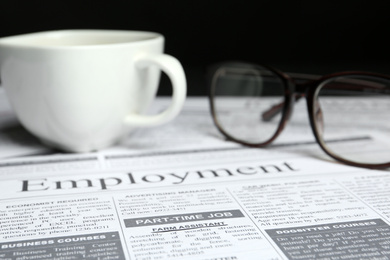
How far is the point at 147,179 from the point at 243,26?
52 centimetres

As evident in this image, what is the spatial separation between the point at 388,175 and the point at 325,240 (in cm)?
16

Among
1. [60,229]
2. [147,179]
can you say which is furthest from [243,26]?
[60,229]

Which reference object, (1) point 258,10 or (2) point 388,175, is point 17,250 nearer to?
(2) point 388,175

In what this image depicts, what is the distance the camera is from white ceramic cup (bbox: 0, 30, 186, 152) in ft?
1.54

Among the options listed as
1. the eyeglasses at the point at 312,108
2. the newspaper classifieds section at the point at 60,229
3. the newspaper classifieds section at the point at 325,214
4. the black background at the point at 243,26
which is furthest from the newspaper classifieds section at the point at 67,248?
the black background at the point at 243,26

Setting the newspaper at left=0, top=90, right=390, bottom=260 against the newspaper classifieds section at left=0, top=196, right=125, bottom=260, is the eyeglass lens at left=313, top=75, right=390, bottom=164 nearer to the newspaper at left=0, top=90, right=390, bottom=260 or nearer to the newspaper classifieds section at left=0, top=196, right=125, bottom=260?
the newspaper at left=0, top=90, right=390, bottom=260

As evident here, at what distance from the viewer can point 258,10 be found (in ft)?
2.98

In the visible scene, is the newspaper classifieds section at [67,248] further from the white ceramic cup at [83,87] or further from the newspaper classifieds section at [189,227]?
the white ceramic cup at [83,87]

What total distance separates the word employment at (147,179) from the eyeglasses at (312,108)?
8 cm

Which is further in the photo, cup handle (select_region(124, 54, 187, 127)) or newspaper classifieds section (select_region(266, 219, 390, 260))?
cup handle (select_region(124, 54, 187, 127))

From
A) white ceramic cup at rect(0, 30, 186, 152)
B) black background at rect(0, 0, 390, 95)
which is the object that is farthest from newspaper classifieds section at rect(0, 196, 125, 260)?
black background at rect(0, 0, 390, 95)

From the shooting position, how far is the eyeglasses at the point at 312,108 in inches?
21.0

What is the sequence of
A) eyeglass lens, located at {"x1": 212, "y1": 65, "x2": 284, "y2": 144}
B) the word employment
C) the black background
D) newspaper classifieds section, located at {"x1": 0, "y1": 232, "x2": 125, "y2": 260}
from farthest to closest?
the black background < eyeglass lens, located at {"x1": 212, "y1": 65, "x2": 284, "y2": 144} < the word employment < newspaper classifieds section, located at {"x1": 0, "y1": 232, "x2": 125, "y2": 260}

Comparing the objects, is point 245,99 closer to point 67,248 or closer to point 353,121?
point 353,121
